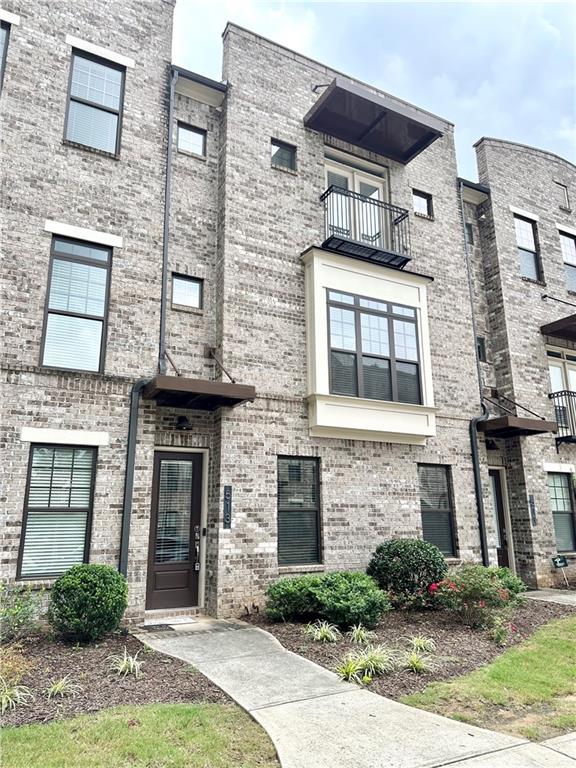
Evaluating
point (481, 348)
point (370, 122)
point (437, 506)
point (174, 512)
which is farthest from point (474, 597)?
point (370, 122)

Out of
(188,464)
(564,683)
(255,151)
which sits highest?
(255,151)

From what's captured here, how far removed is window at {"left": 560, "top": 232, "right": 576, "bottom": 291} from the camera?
49.4ft

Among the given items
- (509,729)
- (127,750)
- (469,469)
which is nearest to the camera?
(127,750)

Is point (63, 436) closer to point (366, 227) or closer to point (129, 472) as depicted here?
point (129, 472)

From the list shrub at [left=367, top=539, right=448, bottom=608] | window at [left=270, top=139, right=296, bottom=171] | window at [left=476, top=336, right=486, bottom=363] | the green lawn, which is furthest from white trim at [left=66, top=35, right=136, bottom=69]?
the green lawn

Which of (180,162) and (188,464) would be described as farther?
(180,162)

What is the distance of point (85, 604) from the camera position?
646 centimetres

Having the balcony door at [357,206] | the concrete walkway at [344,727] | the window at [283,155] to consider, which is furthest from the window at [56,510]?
the window at [283,155]

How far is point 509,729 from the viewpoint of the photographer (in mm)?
4285

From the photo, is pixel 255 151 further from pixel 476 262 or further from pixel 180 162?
pixel 476 262

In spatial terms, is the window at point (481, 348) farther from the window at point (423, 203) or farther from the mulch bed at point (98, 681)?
the mulch bed at point (98, 681)

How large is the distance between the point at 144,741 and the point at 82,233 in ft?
24.1

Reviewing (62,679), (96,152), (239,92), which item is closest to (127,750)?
(62,679)

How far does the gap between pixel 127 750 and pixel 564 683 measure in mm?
4421
